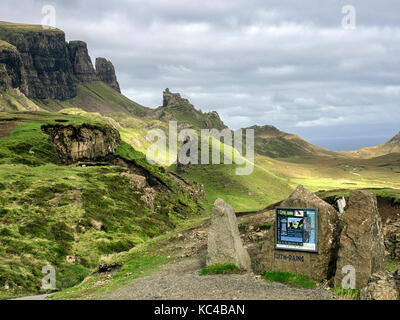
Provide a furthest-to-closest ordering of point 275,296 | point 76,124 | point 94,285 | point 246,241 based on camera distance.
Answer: point 76,124 < point 246,241 < point 94,285 < point 275,296

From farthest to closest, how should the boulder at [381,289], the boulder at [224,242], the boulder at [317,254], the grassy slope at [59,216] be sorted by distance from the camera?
the grassy slope at [59,216], the boulder at [224,242], the boulder at [317,254], the boulder at [381,289]

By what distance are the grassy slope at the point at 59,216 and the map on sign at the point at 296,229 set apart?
82.6 feet

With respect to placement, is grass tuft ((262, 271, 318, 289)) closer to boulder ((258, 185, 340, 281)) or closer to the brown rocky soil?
boulder ((258, 185, 340, 281))

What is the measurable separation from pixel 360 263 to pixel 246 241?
40.5ft

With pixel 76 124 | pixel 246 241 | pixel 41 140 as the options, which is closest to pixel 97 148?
pixel 76 124

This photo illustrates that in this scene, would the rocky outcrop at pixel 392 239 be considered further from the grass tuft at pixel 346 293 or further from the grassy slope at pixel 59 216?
the grassy slope at pixel 59 216

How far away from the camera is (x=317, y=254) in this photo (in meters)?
21.7

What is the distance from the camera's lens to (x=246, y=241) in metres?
31.6

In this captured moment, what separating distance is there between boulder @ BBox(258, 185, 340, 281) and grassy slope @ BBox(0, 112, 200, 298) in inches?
983

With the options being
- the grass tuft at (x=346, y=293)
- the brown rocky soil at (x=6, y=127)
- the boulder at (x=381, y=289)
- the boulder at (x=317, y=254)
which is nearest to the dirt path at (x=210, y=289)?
the grass tuft at (x=346, y=293)

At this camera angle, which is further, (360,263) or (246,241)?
(246,241)

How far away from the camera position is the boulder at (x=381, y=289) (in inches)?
691
